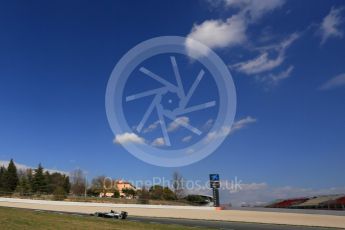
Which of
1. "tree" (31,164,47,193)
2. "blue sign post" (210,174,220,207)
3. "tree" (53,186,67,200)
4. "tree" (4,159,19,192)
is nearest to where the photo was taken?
"blue sign post" (210,174,220,207)

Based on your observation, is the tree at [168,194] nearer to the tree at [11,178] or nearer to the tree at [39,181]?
the tree at [39,181]

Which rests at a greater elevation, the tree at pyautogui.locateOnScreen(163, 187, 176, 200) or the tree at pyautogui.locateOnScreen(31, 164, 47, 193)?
the tree at pyautogui.locateOnScreen(31, 164, 47, 193)

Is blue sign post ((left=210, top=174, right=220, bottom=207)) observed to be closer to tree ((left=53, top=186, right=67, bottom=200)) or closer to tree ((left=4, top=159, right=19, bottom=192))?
tree ((left=53, top=186, right=67, bottom=200))

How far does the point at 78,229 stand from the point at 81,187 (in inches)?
4958

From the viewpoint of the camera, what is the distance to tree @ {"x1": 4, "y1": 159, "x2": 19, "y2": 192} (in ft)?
389

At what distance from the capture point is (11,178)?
397 feet

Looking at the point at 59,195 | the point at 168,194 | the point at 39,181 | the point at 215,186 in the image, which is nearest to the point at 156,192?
the point at 168,194

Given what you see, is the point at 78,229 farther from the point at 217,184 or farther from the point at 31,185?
the point at 31,185

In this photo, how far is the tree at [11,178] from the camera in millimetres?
118562

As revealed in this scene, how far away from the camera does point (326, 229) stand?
35250mm

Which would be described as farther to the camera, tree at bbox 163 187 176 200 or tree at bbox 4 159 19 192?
tree at bbox 4 159 19 192

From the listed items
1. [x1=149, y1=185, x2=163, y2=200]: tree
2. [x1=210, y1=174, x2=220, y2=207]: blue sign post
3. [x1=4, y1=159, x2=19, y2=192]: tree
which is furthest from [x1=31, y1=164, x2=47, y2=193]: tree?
[x1=210, y1=174, x2=220, y2=207]: blue sign post

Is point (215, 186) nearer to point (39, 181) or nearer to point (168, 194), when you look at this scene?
point (168, 194)

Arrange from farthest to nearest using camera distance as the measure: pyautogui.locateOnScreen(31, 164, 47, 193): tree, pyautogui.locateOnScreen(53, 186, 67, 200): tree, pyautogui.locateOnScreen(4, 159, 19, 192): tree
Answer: pyautogui.locateOnScreen(4, 159, 19, 192): tree
pyautogui.locateOnScreen(31, 164, 47, 193): tree
pyautogui.locateOnScreen(53, 186, 67, 200): tree
